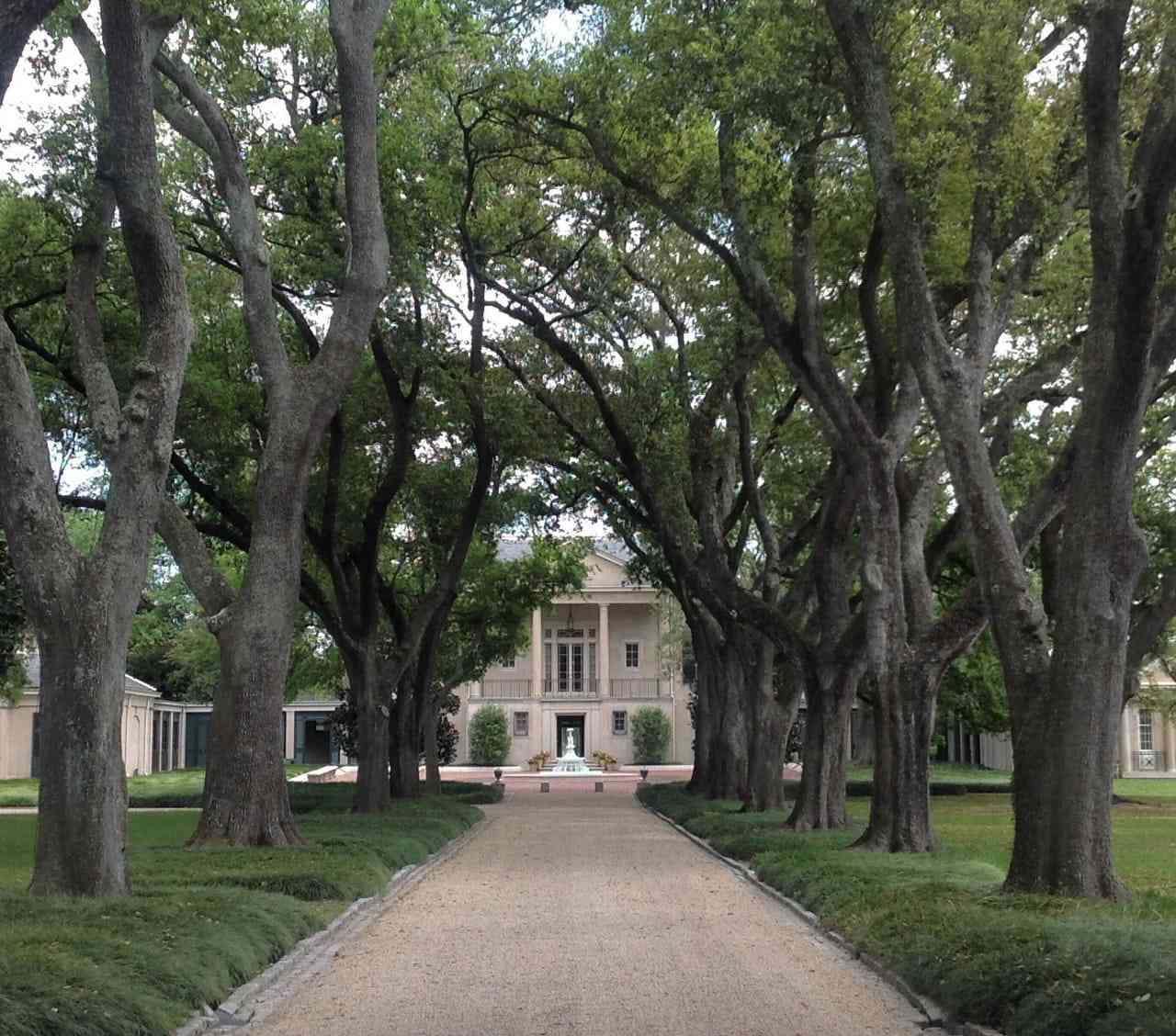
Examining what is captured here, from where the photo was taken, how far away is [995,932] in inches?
360

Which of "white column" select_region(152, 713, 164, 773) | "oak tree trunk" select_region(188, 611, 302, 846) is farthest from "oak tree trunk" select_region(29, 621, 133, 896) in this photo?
"white column" select_region(152, 713, 164, 773)

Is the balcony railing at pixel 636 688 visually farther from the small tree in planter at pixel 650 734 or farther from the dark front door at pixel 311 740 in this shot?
the dark front door at pixel 311 740

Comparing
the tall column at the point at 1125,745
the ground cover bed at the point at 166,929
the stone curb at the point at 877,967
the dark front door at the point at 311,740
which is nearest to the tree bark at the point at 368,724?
the ground cover bed at the point at 166,929

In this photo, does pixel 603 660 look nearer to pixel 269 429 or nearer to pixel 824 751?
pixel 824 751

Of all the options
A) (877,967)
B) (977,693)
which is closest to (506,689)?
(977,693)

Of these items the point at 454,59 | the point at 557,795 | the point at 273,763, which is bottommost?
the point at 557,795

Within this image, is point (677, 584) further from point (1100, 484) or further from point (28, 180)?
point (1100, 484)

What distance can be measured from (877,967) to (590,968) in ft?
6.67

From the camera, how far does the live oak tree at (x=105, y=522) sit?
35.5ft

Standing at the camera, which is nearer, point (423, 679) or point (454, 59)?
point (454, 59)

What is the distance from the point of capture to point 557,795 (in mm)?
43500

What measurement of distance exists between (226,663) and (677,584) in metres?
17.6

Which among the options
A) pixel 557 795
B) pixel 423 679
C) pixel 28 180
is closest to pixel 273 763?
pixel 28 180

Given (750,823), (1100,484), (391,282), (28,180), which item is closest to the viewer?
(1100,484)
